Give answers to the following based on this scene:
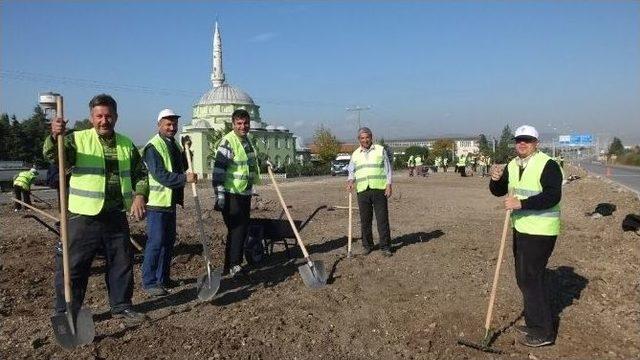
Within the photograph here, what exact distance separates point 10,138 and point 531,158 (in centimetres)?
5330

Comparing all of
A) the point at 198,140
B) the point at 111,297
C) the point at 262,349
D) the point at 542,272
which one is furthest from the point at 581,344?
the point at 198,140

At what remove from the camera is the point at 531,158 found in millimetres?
4289

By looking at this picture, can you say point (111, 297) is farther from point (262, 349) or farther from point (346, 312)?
point (346, 312)

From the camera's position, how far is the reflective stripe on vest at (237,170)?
604cm

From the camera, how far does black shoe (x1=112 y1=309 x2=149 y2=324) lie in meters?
4.56

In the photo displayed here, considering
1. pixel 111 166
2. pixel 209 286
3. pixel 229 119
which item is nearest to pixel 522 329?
pixel 209 286

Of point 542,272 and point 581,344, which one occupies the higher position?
point 542,272

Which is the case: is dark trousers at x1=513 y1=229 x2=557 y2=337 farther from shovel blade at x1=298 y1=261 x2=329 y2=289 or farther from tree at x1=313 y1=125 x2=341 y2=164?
tree at x1=313 y1=125 x2=341 y2=164

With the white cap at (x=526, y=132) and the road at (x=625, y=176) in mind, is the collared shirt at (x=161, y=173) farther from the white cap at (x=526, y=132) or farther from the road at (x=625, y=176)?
the road at (x=625, y=176)

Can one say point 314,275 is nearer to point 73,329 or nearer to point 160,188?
point 160,188

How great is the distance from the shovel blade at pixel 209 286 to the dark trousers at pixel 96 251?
2.42 feet

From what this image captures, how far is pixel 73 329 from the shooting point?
404 centimetres

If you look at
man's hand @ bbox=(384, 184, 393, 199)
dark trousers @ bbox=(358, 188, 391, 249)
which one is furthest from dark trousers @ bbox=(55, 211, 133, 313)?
man's hand @ bbox=(384, 184, 393, 199)

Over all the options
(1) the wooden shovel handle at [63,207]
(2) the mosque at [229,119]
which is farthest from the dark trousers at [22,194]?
(2) the mosque at [229,119]
